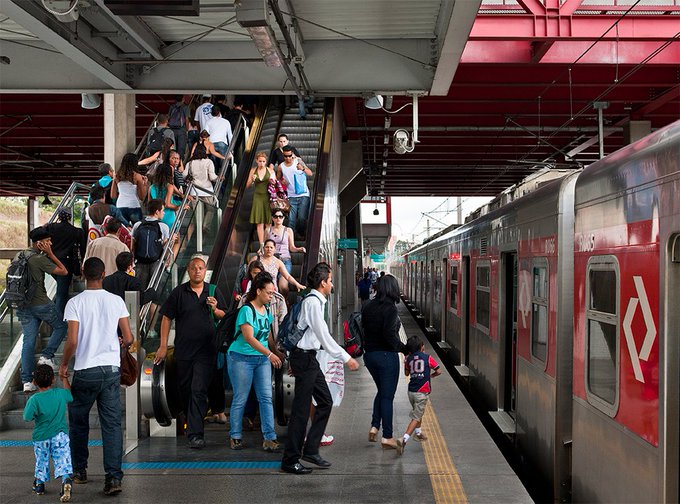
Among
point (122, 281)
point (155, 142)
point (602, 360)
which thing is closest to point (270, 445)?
point (122, 281)

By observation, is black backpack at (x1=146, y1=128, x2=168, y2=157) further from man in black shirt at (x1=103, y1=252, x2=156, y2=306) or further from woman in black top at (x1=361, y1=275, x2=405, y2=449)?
woman in black top at (x1=361, y1=275, x2=405, y2=449)

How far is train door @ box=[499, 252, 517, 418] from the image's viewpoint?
8.31 m

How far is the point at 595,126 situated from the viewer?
20688 mm

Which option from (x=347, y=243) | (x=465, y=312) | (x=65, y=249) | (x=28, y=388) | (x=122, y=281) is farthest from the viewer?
(x=347, y=243)

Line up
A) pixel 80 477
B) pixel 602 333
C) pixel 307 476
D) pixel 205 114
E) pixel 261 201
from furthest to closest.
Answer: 1. pixel 205 114
2. pixel 261 201
3. pixel 307 476
4. pixel 80 477
5. pixel 602 333

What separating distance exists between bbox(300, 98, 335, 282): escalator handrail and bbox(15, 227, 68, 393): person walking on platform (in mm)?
3279

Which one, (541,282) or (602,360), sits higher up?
(541,282)

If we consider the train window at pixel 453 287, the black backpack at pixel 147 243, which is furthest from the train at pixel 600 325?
the train window at pixel 453 287

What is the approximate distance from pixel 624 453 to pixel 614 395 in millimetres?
349

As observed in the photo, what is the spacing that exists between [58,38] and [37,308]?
2856 millimetres

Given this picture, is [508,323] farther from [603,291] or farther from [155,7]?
[155,7]

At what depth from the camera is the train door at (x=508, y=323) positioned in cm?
831

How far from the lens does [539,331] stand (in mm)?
6273

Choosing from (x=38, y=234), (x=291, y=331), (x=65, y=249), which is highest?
(x=38, y=234)
